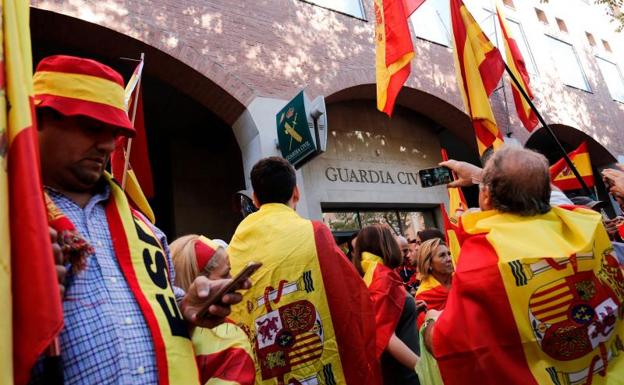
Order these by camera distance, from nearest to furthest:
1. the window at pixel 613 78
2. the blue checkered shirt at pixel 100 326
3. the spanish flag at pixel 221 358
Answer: the blue checkered shirt at pixel 100 326 → the spanish flag at pixel 221 358 → the window at pixel 613 78

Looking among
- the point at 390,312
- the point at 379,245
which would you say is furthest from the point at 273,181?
the point at 390,312

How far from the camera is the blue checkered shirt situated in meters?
1.21

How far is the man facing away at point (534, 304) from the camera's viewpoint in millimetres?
1920

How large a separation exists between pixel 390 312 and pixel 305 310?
86 centimetres

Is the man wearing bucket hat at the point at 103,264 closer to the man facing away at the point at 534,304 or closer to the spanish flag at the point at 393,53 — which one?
the man facing away at the point at 534,304

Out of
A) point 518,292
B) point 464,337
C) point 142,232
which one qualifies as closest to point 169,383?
point 142,232

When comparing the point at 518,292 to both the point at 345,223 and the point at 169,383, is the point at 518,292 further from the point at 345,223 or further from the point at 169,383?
the point at 345,223

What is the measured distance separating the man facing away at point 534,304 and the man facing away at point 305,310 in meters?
0.61

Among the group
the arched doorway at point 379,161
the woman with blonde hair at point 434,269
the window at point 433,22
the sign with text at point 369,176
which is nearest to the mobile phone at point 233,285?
the woman with blonde hair at point 434,269

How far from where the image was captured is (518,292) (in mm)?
1935

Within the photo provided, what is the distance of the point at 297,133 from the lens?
6.28 meters

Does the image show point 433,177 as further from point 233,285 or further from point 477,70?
point 233,285

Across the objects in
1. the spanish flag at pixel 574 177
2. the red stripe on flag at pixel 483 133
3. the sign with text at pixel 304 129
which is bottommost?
the spanish flag at pixel 574 177

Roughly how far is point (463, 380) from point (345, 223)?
6.77 m
